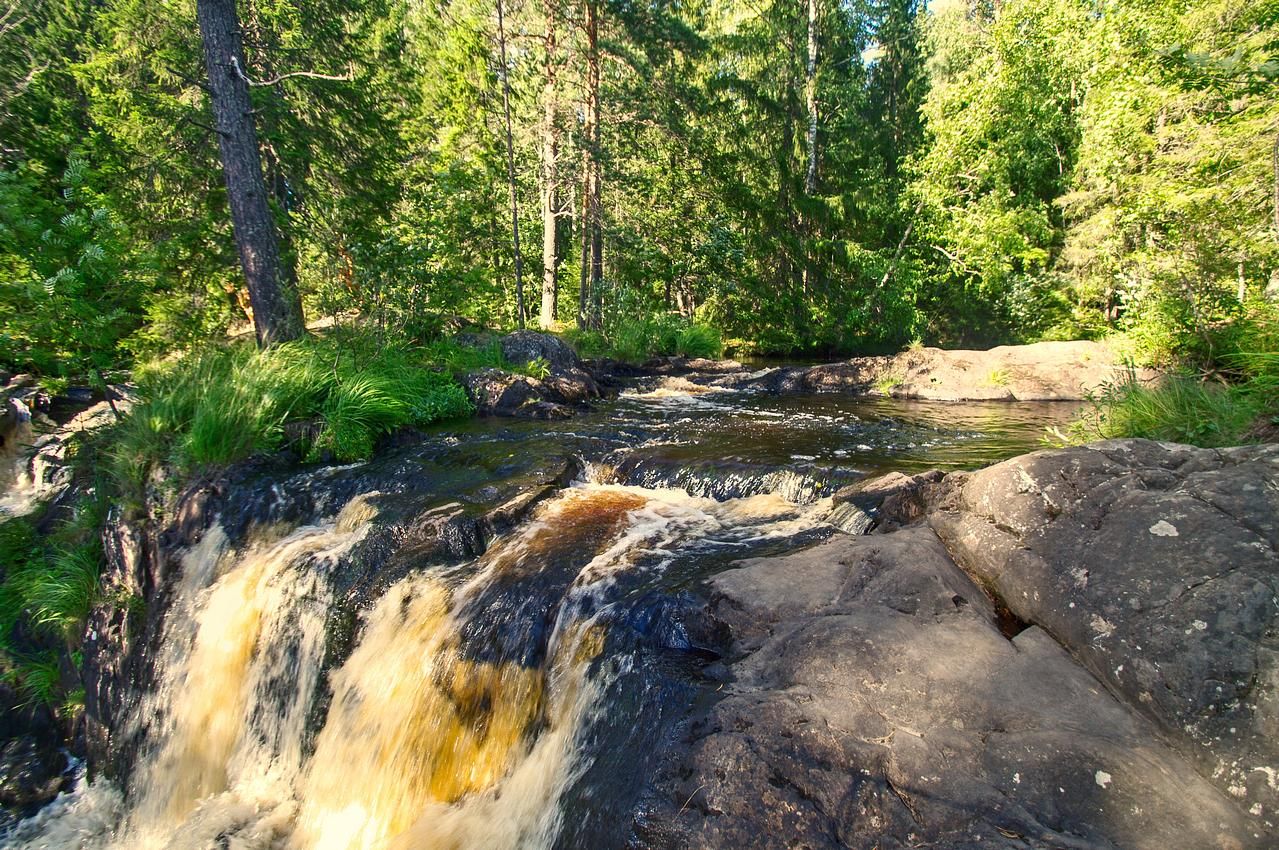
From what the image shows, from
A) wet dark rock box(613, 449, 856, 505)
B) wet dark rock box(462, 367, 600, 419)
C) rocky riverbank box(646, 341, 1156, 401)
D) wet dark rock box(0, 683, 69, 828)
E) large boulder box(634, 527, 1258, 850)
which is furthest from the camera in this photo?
rocky riverbank box(646, 341, 1156, 401)

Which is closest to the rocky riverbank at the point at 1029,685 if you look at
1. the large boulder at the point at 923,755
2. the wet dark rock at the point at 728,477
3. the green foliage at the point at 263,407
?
the large boulder at the point at 923,755

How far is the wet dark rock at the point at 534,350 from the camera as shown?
11.9 metres

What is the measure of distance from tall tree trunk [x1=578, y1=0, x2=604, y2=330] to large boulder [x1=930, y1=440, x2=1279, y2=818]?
45.2 ft

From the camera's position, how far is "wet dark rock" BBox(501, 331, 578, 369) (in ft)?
39.1

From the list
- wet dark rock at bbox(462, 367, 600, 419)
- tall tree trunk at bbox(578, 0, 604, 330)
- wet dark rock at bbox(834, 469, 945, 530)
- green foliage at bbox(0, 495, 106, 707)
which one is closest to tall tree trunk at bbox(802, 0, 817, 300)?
tall tree trunk at bbox(578, 0, 604, 330)

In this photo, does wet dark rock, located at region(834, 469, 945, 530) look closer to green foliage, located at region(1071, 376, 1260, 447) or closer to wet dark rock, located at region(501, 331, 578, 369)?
green foliage, located at region(1071, 376, 1260, 447)

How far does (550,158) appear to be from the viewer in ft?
53.5

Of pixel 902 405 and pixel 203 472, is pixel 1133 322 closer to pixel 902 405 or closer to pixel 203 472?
pixel 902 405

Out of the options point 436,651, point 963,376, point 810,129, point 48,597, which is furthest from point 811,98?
point 48,597

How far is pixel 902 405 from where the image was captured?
11.2m

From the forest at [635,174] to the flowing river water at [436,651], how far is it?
11.7ft

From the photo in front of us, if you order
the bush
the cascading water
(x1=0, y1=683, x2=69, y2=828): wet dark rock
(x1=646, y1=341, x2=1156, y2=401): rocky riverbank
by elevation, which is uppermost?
the bush

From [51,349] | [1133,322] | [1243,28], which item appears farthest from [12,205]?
[1243,28]

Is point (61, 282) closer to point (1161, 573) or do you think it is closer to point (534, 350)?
point (534, 350)
